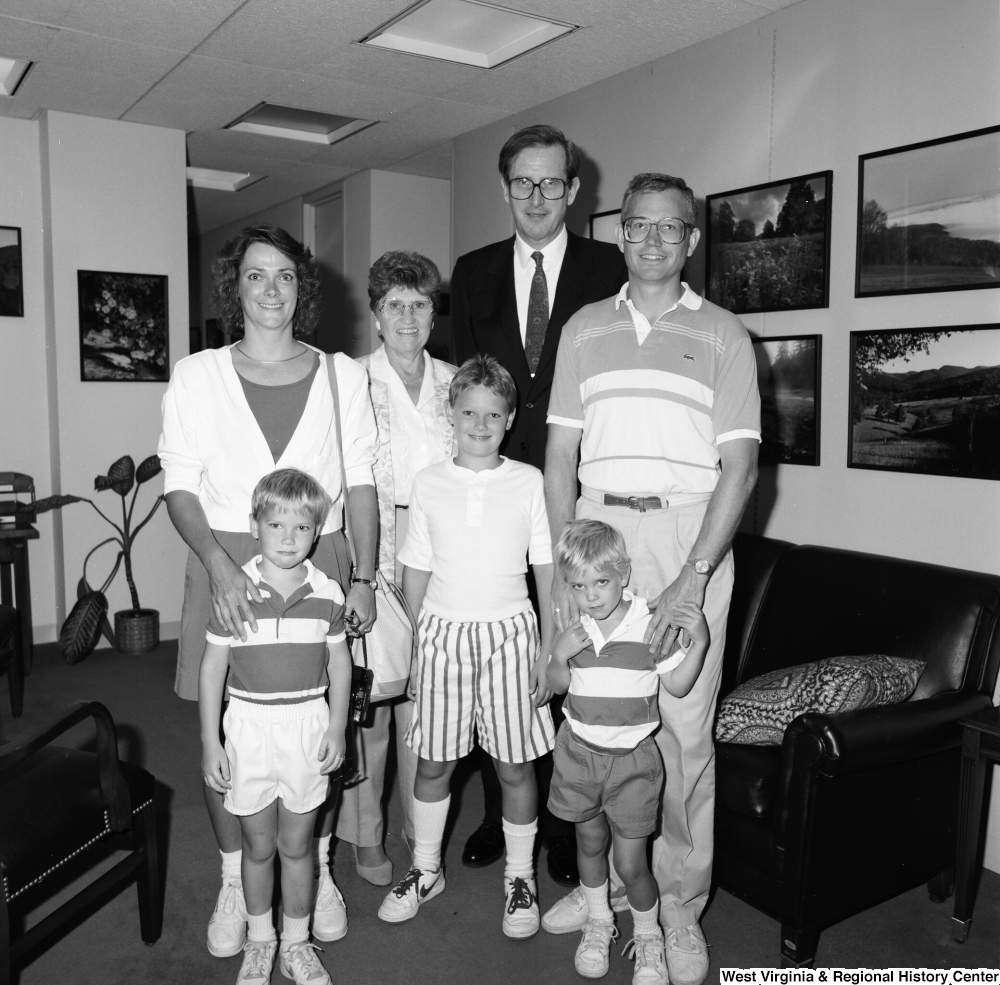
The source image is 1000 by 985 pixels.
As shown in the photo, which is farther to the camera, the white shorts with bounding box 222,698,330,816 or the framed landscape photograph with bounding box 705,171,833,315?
the framed landscape photograph with bounding box 705,171,833,315

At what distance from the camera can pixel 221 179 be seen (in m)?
6.89

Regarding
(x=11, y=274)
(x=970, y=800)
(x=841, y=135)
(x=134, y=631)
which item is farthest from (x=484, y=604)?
(x=11, y=274)

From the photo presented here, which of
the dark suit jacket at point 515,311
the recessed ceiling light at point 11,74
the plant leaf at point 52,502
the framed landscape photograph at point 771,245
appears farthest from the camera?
the plant leaf at point 52,502

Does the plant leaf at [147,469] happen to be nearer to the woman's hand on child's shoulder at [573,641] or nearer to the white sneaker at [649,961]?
the woman's hand on child's shoulder at [573,641]

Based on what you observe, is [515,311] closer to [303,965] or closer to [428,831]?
[428,831]

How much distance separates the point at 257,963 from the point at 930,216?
2.88 m

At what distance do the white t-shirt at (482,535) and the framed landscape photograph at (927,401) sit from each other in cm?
148

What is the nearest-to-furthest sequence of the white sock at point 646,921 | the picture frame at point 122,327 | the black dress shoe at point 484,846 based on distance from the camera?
the white sock at point 646,921 < the black dress shoe at point 484,846 < the picture frame at point 122,327

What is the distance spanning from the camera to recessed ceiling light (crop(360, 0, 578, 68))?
12.4 ft

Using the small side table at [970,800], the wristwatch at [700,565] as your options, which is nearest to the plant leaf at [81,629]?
the wristwatch at [700,565]

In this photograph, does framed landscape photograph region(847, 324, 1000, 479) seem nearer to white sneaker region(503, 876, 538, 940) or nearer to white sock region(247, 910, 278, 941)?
white sneaker region(503, 876, 538, 940)

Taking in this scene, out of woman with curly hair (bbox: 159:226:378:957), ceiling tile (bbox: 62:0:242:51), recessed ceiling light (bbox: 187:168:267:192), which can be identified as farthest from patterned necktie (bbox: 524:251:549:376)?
recessed ceiling light (bbox: 187:168:267:192)

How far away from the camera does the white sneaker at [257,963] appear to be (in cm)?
218

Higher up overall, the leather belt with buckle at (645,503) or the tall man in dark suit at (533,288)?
the tall man in dark suit at (533,288)
